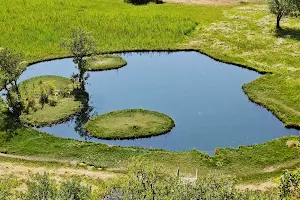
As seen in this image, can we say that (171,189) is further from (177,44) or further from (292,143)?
(177,44)

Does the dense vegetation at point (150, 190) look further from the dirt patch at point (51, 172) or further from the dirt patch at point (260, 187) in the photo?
the dirt patch at point (51, 172)

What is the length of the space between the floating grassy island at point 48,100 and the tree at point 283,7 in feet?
110

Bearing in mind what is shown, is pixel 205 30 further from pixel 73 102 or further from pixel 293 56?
pixel 73 102

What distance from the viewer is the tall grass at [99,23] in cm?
6588

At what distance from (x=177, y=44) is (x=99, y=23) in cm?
1359

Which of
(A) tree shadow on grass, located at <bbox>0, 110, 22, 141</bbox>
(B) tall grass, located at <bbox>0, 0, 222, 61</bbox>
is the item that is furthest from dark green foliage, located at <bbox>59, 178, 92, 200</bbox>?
(B) tall grass, located at <bbox>0, 0, 222, 61</bbox>

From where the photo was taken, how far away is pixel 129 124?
4597cm

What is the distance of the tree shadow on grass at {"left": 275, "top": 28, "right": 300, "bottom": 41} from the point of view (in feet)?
223

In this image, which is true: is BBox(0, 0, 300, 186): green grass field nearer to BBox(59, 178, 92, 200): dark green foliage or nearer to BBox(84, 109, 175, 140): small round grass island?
BBox(84, 109, 175, 140): small round grass island

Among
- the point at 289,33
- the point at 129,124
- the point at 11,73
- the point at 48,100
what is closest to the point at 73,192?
the point at 129,124

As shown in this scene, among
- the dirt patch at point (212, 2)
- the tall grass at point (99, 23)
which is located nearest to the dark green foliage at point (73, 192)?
the tall grass at point (99, 23)

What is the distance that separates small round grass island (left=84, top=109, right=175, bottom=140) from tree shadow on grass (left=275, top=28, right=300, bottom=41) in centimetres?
2986

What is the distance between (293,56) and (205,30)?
52.1 feet

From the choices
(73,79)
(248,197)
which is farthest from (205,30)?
(248,197)
